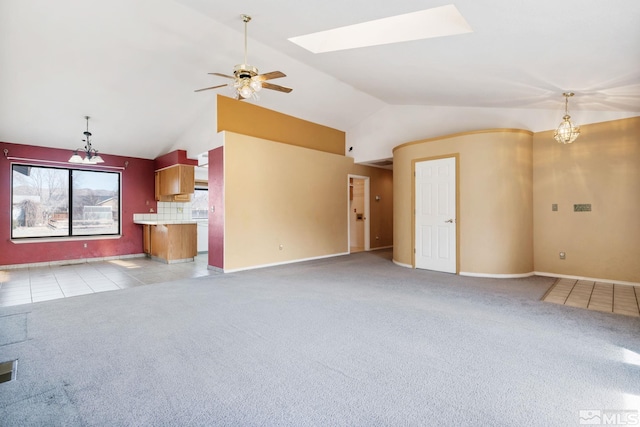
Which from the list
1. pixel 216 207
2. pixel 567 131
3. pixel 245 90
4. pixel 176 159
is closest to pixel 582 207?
pixel 567 131

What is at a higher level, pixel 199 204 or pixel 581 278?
pixel 199 204

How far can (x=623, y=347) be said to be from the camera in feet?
8.54

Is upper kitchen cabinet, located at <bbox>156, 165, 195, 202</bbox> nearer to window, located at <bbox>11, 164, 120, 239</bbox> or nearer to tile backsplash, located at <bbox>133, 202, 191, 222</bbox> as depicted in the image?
tile backsplash, located at <bbox>133, 202, 191, 222</bbox>

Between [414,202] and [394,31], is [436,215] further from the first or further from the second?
[394,31]

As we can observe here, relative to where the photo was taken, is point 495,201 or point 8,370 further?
point 495,201

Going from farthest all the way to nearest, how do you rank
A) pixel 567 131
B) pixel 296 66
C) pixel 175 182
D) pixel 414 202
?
pixel 175 182 → pixel 414 202 → pixel 296 66 → pixel 567 131

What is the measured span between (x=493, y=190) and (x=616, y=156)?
5.90 ft

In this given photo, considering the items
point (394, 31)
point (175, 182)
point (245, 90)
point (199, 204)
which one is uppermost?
point (394, 31)

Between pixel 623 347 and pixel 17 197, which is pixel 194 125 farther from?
pixel 623 347

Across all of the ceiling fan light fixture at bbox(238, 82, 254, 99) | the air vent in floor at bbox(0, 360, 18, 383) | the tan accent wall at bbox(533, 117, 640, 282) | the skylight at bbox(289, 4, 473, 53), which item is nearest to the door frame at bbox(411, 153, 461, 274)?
the tan accent wall at bbox(533, 117, 640, 282)

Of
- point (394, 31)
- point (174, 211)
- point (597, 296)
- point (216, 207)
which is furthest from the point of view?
point (174, 211)

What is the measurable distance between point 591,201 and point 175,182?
8.38 meters

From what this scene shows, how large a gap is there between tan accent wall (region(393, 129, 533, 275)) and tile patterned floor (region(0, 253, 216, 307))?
482 centimetres

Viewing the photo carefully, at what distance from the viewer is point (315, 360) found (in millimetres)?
2375
